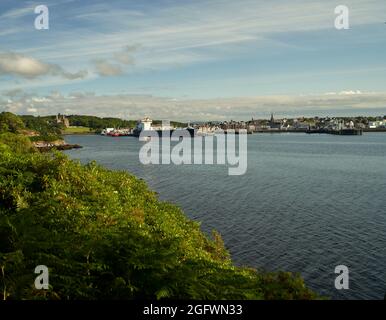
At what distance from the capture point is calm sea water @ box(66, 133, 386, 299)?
97.1 ft

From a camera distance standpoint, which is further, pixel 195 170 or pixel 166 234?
pixel 195 170

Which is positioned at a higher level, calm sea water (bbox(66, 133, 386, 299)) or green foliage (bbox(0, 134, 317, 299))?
green foliage (bbox(0, 134, 317, 299))

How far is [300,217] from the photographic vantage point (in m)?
43.0

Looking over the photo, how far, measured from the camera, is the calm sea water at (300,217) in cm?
2961

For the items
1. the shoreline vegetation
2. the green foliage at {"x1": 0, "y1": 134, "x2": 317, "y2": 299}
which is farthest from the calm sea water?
the shoreline vegetation

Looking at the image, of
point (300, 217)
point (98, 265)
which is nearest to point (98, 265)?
→ point (98, 265)

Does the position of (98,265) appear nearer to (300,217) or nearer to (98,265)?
(98,265)

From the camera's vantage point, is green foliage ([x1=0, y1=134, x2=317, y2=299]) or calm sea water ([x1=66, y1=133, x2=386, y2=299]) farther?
calm sea water ([x1=66, y1=133, x2=386, y2=299])

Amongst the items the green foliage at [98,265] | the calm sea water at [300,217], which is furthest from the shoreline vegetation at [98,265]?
the calm sea water at [300,217]

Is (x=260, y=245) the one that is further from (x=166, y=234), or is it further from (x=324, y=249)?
(x=166, y=234)

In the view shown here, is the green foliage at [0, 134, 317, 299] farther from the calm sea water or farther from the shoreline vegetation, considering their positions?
the calm sea water
